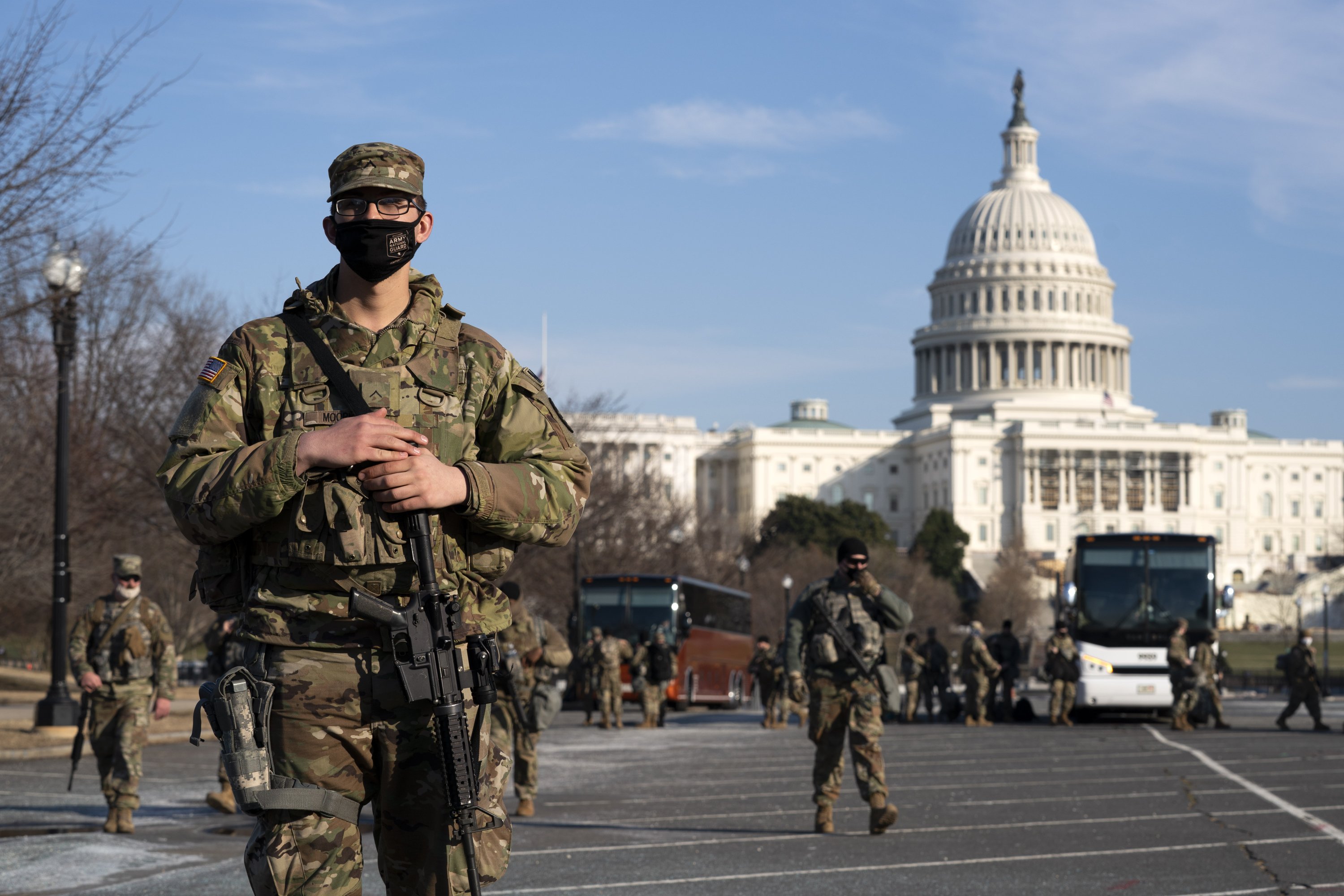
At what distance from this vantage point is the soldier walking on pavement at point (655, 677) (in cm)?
2741

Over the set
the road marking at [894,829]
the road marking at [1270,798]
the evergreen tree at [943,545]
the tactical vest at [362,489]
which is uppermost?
the evergreen tree at [943,545]

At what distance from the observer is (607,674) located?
1081 inches

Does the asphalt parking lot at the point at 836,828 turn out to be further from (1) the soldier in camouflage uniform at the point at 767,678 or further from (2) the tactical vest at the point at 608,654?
(1) the soldier in camouflage uniform at the point at 767,678

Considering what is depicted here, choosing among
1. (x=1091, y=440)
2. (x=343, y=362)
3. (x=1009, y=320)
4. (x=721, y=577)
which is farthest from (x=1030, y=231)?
(x=343, y=362)

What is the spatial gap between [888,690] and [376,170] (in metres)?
7.69

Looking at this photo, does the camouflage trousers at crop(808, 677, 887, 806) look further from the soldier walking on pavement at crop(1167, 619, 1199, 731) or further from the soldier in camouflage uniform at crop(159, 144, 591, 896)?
the soldier walking on pavement at crop(1167, 619, 1199, 731)

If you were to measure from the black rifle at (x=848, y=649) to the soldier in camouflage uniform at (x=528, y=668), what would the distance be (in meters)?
1.77

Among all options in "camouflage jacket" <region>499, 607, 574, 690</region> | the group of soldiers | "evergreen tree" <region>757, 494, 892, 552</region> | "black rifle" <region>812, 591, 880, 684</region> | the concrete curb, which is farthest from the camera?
"evergreen tree" <region>757, 494, 892, 552</region>

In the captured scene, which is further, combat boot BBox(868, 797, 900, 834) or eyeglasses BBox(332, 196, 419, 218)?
combat boot BBox(868, 797, 900, 834)

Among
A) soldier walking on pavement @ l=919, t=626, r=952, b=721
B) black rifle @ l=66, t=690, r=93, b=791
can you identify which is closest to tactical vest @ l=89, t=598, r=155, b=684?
black rifle @ l=66, t=690, r=93, b=791

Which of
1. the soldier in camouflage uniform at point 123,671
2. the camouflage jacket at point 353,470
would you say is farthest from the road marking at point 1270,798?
the camouflage jacket at point 353,470

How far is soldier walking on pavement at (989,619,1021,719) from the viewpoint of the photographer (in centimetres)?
2984

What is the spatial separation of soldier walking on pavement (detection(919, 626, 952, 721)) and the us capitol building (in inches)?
4378

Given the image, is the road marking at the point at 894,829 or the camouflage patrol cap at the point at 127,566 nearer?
the road marking at the point at 894,829
